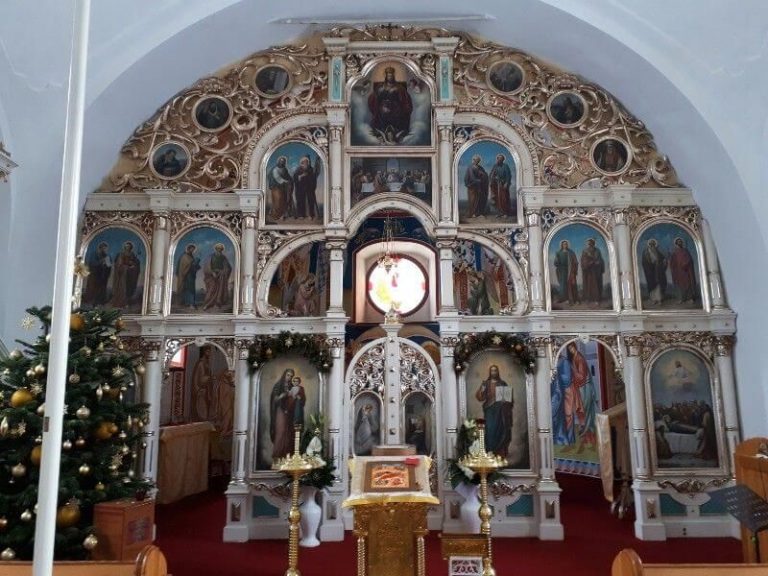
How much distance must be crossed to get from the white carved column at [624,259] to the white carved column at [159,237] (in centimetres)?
729

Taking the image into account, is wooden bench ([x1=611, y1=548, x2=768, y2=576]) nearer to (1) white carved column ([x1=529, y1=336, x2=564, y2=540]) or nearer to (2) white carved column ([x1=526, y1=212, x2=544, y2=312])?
(1) white carved column ([x1=529, y1=336, x2=564, y2=540])

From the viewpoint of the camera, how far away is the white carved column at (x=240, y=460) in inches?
338

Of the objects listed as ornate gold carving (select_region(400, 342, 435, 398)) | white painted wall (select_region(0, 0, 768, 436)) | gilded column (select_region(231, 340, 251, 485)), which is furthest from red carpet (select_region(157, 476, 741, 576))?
white painted wall (select_region(0, 0, 768, 436))

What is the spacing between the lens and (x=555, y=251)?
9.64 m

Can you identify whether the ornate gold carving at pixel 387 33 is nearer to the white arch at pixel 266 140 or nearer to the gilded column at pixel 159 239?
the white arch at pixel 266 140

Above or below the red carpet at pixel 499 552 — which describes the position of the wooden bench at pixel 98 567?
above

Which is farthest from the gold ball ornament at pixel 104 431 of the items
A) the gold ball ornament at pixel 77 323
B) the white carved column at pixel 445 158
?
the white carved column at pixel 445 158

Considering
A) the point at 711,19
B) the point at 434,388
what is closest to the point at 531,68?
the point at 711,19

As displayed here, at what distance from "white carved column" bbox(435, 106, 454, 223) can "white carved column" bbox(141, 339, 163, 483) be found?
5018mm

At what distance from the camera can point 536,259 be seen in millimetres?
9461

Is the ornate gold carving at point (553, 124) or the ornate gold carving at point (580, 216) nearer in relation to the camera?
the ornate gold carving at point (580, 216)

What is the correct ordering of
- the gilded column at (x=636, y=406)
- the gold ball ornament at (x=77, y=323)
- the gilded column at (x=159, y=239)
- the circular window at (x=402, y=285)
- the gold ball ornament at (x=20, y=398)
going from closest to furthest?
the gold ball ornament at (x=20, y=398) → the gold ball ornament at (x=77, y=323) → the gilded column at (x=636, y=406) → the gilded column at (x=159, y=239) → the circular window at (x=402, y=285)

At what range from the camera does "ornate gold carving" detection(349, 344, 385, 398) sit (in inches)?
360

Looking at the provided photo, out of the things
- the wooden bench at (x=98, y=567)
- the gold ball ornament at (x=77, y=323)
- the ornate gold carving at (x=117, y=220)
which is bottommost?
the wooden bench at (x=98, y=567)
